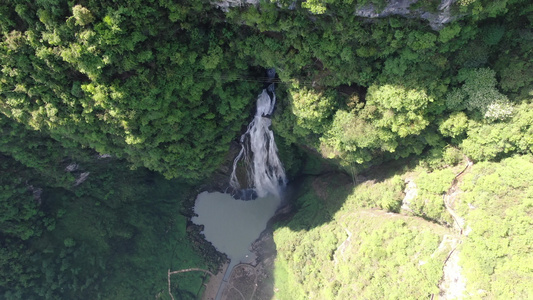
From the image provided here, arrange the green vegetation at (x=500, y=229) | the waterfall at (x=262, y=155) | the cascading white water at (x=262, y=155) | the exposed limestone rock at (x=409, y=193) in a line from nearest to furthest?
1. the green vegetation at (x=500, y=229)
2. the exposed limestone rock at (x=409, y=193)
3. the waterfall at (x=262, y=155)
4. the cascading white water at (x=262, y=155)

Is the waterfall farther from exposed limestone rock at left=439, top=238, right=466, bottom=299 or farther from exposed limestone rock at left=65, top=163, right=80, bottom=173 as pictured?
exposed limestone rock at left=439, top=238, right=466, bottom=299

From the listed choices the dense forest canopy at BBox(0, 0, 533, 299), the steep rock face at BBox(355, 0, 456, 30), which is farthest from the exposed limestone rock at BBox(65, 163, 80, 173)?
the steep rock face at BBox(355, 0, 456, 30)

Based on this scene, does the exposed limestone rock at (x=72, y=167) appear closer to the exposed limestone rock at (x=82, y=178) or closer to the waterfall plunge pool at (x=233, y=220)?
the exposed limestone rock at (x=82, y=178)

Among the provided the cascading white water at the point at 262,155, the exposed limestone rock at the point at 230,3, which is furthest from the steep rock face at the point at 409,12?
the cascading white water at the point at 262,155

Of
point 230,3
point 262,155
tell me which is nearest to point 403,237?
point 262,155

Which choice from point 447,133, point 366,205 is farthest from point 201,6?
point 366,205
